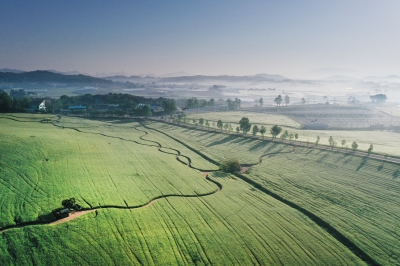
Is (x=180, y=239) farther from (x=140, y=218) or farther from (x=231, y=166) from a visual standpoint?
(x=231, y=166)

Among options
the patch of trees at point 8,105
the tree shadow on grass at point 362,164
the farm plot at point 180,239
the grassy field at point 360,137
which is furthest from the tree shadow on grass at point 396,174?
the patch of trees at point 8,105

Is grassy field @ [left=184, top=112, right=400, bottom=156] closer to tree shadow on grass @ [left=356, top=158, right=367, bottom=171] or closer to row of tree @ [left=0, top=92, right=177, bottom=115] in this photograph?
tree shadow on grass @ [left=356, top=158, right=367, bottom=171]

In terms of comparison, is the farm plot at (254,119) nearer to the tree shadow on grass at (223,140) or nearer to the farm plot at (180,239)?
the tree shadow on grass at (223,140)

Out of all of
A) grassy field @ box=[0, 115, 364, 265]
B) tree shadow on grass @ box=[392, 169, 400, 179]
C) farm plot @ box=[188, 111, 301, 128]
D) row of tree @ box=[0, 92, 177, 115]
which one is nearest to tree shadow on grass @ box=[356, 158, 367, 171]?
tree shadow on grass @ box=[392, 169, 400, 179]

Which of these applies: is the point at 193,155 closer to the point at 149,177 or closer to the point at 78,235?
the point at 149,177

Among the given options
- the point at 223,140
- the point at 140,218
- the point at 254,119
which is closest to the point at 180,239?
the point at 140,218

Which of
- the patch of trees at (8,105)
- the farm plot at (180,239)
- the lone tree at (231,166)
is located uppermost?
the patch of trees at (8,105)
